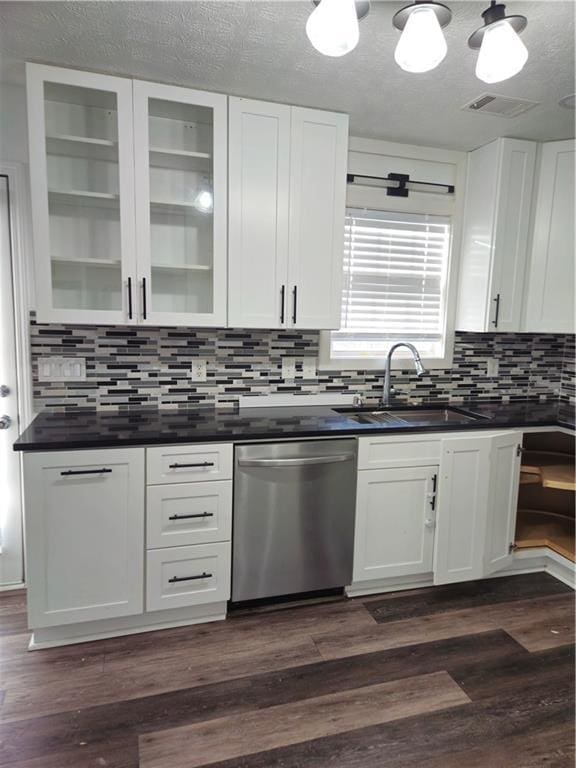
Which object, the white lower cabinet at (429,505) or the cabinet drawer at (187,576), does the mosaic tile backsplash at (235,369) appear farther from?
the cabinet drawer at (187,576)

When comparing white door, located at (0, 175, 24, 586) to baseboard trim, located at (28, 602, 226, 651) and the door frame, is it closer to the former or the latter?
the door frame

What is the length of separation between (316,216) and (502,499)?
1819 millimetres

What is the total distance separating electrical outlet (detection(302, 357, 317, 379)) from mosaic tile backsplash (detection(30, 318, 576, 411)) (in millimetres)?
27

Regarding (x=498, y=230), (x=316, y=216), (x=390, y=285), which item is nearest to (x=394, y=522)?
(x=390, y=285)

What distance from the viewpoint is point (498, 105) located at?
89.4 inches

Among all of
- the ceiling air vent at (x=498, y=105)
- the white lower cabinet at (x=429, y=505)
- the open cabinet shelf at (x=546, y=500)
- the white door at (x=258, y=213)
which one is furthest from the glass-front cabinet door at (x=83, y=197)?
the open cabinet shelf at (x=546, y=500)

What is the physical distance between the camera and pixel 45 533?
1.95 m

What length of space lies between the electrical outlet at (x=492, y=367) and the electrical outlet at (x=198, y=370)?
1911 mm

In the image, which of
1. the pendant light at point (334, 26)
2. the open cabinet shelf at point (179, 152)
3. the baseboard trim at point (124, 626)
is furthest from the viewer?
the open cabinet shelf at point (179, 152)

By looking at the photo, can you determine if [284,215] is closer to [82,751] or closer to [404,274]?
[404,274]

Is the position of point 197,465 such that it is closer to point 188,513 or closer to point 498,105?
point 188,513

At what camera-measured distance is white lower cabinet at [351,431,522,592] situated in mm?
2377

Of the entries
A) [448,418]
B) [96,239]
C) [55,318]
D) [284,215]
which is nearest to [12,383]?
[55,318]

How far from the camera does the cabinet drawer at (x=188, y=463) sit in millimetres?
2047
